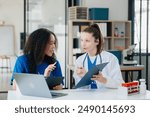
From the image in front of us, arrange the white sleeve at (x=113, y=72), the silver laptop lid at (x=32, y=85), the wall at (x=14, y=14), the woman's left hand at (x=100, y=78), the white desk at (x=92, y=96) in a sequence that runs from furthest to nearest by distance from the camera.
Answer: the wall at (x=14, y=14) < the white sleeve at (x=113, y=72) < the woman's left hand at (x=100, y=78) < the white desk at (x=92, y=96) < the silver laptop lid at (x=32, y=85)

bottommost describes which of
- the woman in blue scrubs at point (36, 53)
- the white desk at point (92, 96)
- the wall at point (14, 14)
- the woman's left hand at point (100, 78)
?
the white desk at point (92, 96)

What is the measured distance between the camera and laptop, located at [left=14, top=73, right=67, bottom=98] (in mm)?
2236

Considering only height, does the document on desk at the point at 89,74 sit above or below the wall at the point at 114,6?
below

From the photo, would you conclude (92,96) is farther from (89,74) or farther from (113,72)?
(113,72)

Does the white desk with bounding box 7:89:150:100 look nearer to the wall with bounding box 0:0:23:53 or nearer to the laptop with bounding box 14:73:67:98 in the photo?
the laptop with bounding box 14:73:67:98

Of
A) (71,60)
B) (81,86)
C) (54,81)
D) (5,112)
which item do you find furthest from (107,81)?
(71,60)

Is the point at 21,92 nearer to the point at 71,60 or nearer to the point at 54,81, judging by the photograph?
the point at 54,81

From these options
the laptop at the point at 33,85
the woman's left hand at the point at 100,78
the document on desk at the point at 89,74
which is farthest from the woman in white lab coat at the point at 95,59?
the laptop at the point at 33,85

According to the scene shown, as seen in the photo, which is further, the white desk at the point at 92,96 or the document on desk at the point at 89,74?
the document on desk at the point at 89,74

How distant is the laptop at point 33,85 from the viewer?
224 cm

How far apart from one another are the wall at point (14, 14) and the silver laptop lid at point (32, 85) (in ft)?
21.9

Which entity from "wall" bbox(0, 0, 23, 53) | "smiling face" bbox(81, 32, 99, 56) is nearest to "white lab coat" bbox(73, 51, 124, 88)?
"smiling face" bbox(81, 32, 99, 56)

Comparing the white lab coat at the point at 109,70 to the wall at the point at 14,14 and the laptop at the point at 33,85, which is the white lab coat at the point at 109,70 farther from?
the wall at the point at 14,14

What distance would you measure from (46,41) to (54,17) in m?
5.27
